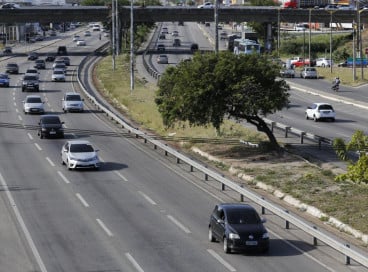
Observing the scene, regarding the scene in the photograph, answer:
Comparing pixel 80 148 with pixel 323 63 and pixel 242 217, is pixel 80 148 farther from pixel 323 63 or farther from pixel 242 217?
pixel 323 63

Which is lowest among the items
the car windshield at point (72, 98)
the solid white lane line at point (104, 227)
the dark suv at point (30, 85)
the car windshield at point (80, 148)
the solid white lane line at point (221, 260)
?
the solid white lane line at point (221, 260)

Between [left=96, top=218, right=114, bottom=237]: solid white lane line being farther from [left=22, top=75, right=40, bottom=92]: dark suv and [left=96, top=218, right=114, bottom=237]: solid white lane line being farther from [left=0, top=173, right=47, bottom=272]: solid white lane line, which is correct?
[left=22, top=75, right=40, bottom=92]: dark suv

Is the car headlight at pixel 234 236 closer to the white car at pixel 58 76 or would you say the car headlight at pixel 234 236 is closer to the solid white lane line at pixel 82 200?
the solid white lane line at pixel 82 200

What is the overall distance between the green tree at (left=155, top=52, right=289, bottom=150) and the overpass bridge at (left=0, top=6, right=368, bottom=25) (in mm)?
106253

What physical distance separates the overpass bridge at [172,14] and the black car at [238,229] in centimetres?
12761

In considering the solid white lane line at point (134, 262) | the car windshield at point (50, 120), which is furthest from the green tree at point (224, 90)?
the solid white lane line at point (134, 262)

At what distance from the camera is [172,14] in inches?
6156

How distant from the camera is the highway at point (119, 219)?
25484mm

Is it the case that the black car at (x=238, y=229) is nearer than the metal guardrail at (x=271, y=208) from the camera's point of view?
No

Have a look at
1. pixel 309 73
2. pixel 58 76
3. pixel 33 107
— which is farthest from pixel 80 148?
pixel 309 73

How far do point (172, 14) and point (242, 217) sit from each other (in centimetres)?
13155

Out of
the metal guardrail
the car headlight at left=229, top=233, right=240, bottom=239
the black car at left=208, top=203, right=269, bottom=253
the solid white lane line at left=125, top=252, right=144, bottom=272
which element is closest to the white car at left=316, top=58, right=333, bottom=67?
the metal guardrail

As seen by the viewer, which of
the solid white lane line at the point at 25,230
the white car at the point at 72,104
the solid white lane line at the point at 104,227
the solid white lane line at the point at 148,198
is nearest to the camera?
the solid white lane line at the point at 25,230

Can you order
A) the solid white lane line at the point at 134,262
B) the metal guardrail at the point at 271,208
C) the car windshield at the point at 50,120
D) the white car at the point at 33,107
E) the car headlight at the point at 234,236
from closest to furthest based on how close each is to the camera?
the solid white lane line at the point at 134,262, the metal guardrail at the point at 271,208, the car headlight at the point at 234,236, the car windshield at the point at 50,120, the white car at the point at 33,107
